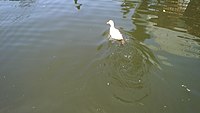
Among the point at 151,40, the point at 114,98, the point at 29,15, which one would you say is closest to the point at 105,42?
the point at 151,40

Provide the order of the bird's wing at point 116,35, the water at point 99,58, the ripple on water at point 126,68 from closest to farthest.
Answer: the water at point 99,58
the ripple on water at point 126,68
the bird's wing at point 116,35

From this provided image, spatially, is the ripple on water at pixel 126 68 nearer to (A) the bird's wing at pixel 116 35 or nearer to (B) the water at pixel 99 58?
(B) the water at pixel 99 58

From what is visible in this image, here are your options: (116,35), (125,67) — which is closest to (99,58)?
(125,67)

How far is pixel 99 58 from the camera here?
1104 cm

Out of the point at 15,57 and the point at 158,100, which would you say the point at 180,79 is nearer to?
the point at 158,100

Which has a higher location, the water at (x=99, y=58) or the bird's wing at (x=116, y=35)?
the bird's wing at (x=116, y=35)

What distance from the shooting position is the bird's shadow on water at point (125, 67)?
29.7ft

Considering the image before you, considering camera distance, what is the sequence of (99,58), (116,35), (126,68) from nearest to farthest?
1. (126,68)
2. (99,58)
3. (116,35)

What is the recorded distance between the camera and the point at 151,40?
12312 mm

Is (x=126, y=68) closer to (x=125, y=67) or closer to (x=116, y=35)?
(x=125, y=67)

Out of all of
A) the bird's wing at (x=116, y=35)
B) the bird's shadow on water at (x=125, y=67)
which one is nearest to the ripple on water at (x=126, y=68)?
the bird's shadow on water at (x=125, y=67)

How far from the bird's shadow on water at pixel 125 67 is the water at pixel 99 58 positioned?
3cm

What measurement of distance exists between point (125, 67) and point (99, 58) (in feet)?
4.68

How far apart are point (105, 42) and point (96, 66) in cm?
227
